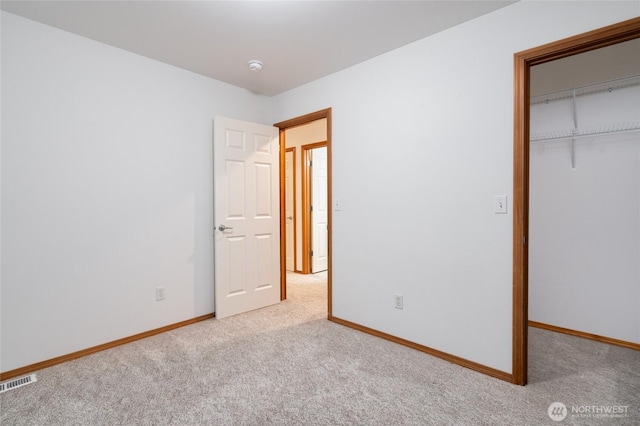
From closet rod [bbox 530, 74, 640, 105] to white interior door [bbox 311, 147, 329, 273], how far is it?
2.98 m

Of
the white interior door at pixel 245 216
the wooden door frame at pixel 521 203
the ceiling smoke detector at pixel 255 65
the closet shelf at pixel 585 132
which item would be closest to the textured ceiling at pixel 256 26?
the ceiling smoke detector at pixel 255 65

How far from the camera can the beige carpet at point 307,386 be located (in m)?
1.72

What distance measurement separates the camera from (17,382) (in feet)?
6.76

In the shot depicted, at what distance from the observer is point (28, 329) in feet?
7.25

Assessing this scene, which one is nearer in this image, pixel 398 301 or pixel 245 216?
pixel 398 301

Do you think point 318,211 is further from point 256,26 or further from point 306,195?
point 256,26

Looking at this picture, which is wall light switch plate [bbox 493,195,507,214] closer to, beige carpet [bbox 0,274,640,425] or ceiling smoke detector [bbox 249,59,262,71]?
beige carpet [bbox 0,274,640,425]

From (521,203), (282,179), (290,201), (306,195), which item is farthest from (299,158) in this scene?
(521,203)

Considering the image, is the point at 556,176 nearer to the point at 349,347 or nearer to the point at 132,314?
the point at 349,347

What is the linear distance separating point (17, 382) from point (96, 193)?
1.32m

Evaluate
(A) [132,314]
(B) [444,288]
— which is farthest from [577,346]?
(A) [132,314]

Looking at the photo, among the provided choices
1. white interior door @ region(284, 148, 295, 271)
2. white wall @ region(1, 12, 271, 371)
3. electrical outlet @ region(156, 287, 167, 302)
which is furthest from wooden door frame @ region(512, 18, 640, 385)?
white interior door @ region(284, 148, 295, 271)

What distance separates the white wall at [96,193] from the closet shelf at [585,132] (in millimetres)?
3109

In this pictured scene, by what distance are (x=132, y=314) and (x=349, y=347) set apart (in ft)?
5.95
